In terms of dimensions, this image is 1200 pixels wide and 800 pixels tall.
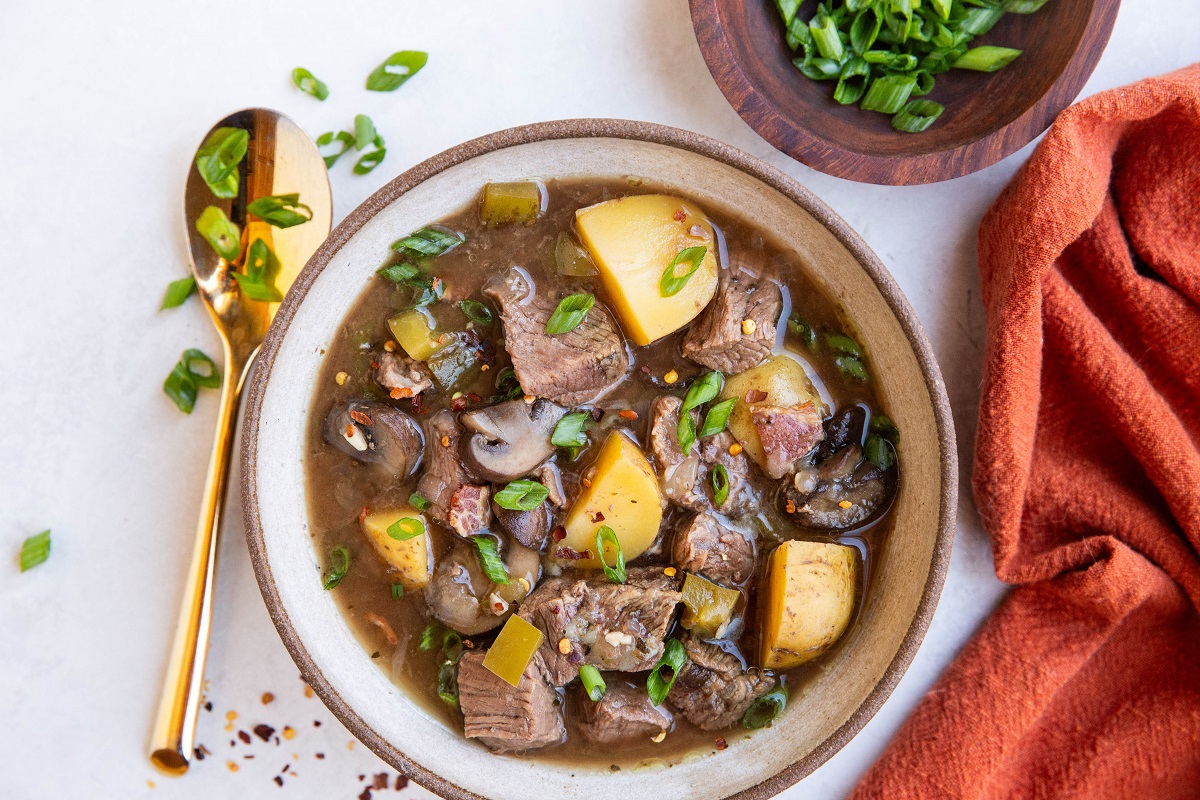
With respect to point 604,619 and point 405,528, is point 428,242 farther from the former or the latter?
point 604,619

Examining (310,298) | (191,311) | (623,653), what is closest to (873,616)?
(623,653)

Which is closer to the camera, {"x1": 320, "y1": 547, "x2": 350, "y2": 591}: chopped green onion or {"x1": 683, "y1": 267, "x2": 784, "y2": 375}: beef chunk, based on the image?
{"x1": 683, "y1": 267, "x2": 784, "y2": 375}: beef chunk

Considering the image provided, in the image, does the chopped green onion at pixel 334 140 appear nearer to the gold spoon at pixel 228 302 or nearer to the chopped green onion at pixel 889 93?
the gold spoon at pixel 228 302

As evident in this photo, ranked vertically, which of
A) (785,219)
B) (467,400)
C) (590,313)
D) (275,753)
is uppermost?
(785,219)

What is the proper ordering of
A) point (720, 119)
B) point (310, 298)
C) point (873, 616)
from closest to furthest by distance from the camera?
point (310, 298)
point (873, 616)
point (720, 119)

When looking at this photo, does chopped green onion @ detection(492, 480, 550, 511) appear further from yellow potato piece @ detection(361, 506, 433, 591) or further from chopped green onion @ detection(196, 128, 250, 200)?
chopped green onion @ detection(196, 128, 250, 200)

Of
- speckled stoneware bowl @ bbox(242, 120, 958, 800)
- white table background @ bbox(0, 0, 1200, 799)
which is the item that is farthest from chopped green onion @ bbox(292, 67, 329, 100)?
speckled stoneware bowl @ bbox(242, 120, 958, 800)

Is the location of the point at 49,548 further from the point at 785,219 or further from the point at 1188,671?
the point at 1188,671
